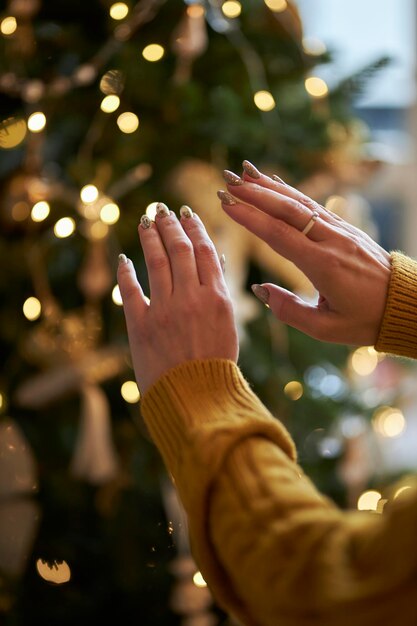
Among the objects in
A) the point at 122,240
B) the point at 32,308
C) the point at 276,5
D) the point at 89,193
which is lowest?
the point at 32,308

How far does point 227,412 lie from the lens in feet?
1.81

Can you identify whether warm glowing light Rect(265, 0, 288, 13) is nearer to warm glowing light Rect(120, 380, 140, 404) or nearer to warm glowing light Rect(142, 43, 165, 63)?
warm glowing light Rect(142, 43, 165, 63)

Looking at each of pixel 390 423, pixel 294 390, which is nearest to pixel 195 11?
pixel 294 390

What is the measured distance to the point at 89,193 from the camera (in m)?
1.16

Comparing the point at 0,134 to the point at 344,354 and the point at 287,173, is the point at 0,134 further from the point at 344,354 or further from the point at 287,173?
the point at 344,354

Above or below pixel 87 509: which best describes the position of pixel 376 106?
above

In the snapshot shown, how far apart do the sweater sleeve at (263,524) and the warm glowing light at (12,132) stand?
0.65 m

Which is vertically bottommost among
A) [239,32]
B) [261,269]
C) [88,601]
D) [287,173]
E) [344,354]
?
[88,601]

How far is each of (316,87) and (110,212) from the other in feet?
1.57

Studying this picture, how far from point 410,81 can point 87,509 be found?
67.6 inches

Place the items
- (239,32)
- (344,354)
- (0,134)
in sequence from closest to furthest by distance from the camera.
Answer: (0,134) → (239,32) → (344,354)

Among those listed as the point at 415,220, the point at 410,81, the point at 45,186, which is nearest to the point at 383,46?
the point at 410,81

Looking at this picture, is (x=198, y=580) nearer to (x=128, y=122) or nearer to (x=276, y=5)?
(x=128, y=122)

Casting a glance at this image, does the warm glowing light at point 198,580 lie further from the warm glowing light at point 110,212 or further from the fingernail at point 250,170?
the fingernail at point 250,170
